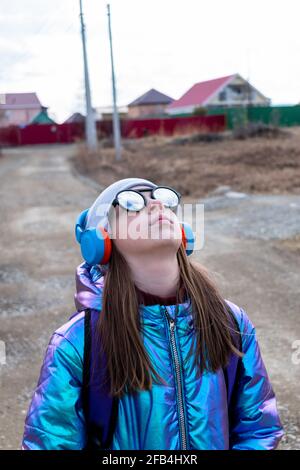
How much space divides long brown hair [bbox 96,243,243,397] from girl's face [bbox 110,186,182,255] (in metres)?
0.06

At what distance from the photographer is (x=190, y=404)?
5.09 feet

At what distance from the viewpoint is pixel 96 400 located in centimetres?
155

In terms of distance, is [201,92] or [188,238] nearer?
[188,238]

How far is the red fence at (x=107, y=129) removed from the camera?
38.7 m

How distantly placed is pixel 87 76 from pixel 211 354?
2260 cm

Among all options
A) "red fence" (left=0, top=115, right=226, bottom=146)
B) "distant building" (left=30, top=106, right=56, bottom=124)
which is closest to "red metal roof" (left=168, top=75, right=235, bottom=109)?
"distant building" (left=30, top=106, right=56, bottom=124)

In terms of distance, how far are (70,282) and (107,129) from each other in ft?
112

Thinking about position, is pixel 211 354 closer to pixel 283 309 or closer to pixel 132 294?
pixel 132 294

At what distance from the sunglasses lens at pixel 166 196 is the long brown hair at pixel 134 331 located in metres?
0.18

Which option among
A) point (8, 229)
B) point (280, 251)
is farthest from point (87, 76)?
point (280, 251)

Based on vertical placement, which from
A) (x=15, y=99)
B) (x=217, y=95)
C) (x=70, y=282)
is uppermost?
(x=217, y=95)

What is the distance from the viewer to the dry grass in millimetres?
12594

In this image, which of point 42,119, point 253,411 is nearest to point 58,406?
point 253,411

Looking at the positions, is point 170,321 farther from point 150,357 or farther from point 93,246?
point 93,246
